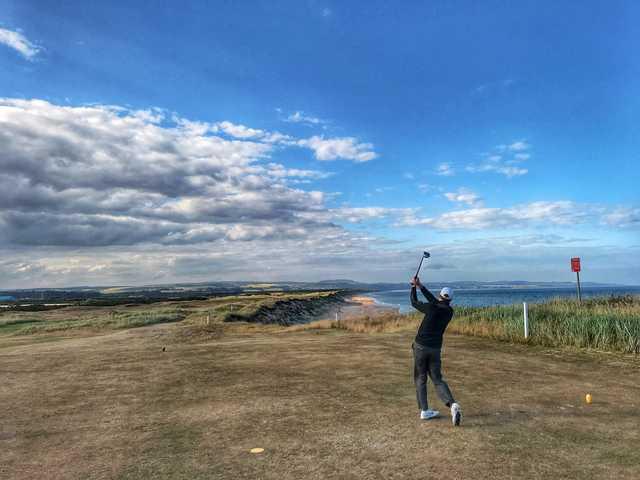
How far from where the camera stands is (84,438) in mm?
7430

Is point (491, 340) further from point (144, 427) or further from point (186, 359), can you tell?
point (144, 427)

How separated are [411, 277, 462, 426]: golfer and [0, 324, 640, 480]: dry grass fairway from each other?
1.22 feet

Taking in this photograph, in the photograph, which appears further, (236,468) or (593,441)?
(593,441)

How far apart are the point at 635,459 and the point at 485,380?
198 inches

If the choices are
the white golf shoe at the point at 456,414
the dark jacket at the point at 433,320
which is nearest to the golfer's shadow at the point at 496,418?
the white golf shoe at the point at 456,414

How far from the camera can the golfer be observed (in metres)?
7.58

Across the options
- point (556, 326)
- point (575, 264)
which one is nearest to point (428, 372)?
point (556, 326)

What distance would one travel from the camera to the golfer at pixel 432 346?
758 cm

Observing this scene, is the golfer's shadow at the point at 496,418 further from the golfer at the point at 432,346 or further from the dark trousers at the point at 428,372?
the dark trousers at the point at 428,372

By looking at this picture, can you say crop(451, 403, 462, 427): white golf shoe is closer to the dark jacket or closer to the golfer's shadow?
the golfer's shadow

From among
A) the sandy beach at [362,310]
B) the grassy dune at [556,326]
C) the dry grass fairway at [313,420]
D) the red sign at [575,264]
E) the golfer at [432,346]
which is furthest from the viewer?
the sandy beach at [362,310]

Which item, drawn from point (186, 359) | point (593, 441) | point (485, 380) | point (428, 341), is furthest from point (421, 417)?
point (186, 359)

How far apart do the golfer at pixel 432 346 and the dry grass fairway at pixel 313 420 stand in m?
0.37

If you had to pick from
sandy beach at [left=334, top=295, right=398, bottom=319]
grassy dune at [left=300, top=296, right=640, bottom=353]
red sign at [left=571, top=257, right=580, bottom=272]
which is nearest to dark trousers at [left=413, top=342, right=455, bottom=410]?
grassy dune at [left=300, top=296, right=640, bottom=353]
